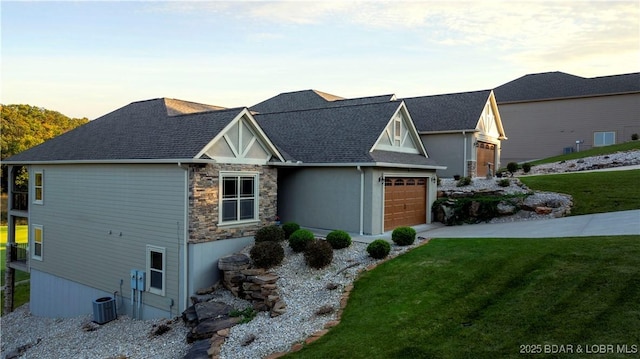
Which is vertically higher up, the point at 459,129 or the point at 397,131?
the point at 459,129

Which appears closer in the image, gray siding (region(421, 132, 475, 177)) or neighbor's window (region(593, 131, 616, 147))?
gray siding (region(421, 132, 475, 177))

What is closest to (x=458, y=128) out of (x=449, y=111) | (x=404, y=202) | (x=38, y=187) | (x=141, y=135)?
(x=449, y=111)

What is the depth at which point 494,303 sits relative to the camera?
9.69 metres

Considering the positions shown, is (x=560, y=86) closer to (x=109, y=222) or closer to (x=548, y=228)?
(x=548, y=228)

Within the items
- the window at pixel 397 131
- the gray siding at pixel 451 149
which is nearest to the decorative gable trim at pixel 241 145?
the window at pixel 397 131

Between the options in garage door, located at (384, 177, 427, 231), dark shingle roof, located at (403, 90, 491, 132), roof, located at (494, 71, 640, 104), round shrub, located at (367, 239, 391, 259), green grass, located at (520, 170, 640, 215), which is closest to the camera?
round shrub, located at (367, 239, 391, 259)

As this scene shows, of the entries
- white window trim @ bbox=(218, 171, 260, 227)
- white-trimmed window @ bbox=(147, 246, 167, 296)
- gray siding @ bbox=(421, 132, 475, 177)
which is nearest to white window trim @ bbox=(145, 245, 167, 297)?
white-trimmed window @ bbox=(147, 246, 167, 296)

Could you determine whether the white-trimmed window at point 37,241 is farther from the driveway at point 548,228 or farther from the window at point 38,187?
the driveway at point 548,228

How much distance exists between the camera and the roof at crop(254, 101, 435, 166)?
720 inches

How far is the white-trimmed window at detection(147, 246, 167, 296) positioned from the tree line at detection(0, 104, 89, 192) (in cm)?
4766

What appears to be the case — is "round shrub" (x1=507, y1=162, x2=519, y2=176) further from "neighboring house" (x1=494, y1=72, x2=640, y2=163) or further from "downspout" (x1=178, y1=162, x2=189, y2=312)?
"downspout" (x1=178, y1=162, x2=189, y2=312)

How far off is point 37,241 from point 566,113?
4234 centimetres

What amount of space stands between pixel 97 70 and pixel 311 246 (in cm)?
1683

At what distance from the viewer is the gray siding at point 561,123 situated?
37656mm
